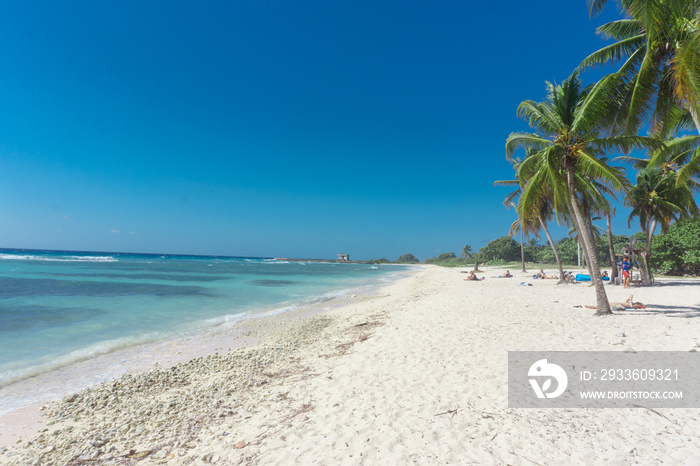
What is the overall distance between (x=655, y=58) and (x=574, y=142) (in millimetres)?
2696

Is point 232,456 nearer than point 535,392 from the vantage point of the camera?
Yes

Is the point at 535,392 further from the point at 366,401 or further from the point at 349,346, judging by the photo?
the point at 349,346

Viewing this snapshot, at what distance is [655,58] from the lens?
26.7 feet

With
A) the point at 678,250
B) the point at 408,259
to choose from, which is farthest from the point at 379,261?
the point at 678,250

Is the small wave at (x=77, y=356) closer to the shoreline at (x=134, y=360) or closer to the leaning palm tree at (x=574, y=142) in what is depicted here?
the shoreline at (x=134, y=360)

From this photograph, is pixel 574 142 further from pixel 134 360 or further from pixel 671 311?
pixel 134 360

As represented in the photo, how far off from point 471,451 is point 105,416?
5554 mm

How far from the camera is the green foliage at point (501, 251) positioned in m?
69.4

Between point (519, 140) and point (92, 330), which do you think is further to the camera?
point (519, 140)

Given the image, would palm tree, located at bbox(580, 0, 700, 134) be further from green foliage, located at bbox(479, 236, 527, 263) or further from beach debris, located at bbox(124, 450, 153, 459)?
green foliage, located at bbox(479, 236, 527, 263)

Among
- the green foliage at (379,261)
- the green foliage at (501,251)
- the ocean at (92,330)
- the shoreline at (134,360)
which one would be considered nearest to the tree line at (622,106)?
the shoreline at (134,360)

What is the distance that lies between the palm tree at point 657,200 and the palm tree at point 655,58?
9.36m

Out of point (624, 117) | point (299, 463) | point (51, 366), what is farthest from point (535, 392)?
point (51, 366)

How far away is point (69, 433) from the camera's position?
4.41 metres
